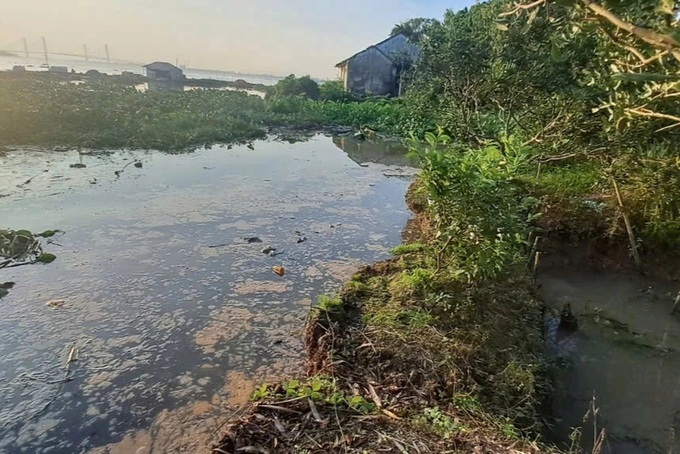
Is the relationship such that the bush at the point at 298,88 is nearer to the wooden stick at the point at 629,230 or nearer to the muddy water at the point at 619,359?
the wooden stick at the point at 629,230

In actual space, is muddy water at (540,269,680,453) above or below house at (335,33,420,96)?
below

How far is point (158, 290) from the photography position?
287 inches

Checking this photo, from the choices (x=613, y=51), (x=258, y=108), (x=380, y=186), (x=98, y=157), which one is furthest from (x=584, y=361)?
(x=258, y=108)

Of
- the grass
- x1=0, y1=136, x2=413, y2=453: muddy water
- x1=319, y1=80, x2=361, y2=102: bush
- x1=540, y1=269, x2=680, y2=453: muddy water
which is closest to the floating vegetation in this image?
x1=0, y1=136, x2=413, y2=453: muddy water

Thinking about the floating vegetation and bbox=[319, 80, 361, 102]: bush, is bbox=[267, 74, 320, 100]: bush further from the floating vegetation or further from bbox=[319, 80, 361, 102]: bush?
the floating vegetation

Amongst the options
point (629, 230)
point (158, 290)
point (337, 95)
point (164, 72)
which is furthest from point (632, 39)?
point (164, 72)

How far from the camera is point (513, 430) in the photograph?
3664mm

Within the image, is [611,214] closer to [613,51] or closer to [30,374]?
[613,51]

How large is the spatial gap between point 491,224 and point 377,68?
32.6m

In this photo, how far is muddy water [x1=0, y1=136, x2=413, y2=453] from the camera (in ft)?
15.8

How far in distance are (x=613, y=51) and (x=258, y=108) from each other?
27.1 metres

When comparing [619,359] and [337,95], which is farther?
[337,95]

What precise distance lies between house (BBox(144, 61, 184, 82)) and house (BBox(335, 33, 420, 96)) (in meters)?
19.5

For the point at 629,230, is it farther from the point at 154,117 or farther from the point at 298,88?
the point at 298,88
